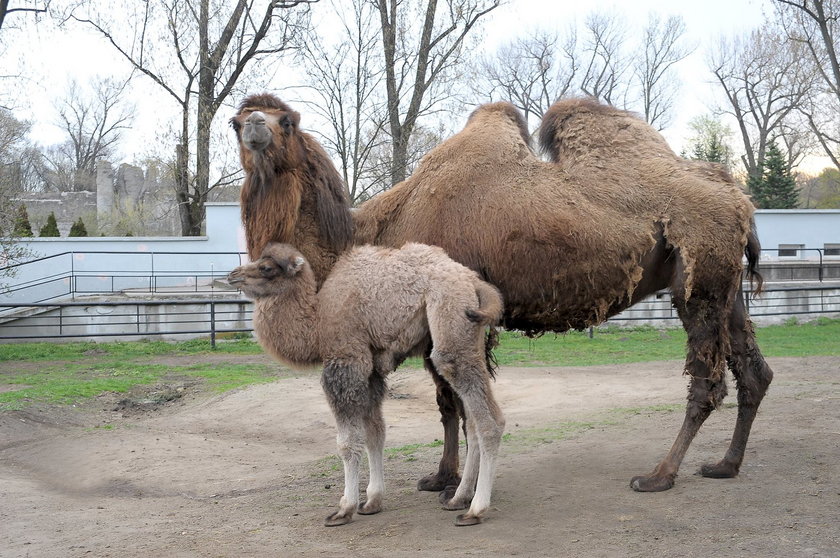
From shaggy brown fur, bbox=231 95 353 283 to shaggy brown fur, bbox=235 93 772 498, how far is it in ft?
1.24

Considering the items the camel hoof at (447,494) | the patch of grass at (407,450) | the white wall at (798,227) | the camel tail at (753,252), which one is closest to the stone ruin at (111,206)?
the white wall at (798,227)

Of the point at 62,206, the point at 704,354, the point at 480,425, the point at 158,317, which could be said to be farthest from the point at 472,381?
the point at 62,206

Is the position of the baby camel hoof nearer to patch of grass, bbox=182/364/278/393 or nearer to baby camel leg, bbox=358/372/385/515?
baby camel leg, bbox=358/372/385/515

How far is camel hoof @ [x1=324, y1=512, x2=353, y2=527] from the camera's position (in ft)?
16.8

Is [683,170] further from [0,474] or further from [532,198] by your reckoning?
[0,474]

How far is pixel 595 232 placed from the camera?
5.62m

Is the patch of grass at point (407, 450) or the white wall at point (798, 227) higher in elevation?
the white wall at point (798, 227)

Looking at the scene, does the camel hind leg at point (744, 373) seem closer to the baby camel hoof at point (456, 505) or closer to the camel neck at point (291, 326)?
the baby camel hoof at point (456, 505)

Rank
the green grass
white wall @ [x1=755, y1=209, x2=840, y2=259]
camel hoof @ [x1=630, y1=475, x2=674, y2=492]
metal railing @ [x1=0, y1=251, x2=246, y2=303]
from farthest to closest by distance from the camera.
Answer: white wall @ [x1=755, y1=209, x2=840, y2=259], metal railing @ [x1=0, y1=251, x2=246, y2=303], the green grass, camel hoof @ [x1=630, y1=475, x2=674, y2=492]

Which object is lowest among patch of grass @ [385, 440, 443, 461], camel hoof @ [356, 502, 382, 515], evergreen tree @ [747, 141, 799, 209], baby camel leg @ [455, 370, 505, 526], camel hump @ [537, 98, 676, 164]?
patch of grass @ [385, 440, 443, 461]

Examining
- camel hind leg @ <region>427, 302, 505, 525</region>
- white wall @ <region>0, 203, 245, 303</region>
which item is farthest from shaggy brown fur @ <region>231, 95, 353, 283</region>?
white wall @ <region>0, 203, 245, 303</region>

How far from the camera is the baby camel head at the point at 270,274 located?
212 inches

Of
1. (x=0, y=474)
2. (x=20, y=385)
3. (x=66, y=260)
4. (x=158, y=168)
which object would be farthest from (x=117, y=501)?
(x=158, y=168)

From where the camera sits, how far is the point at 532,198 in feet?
18.7
